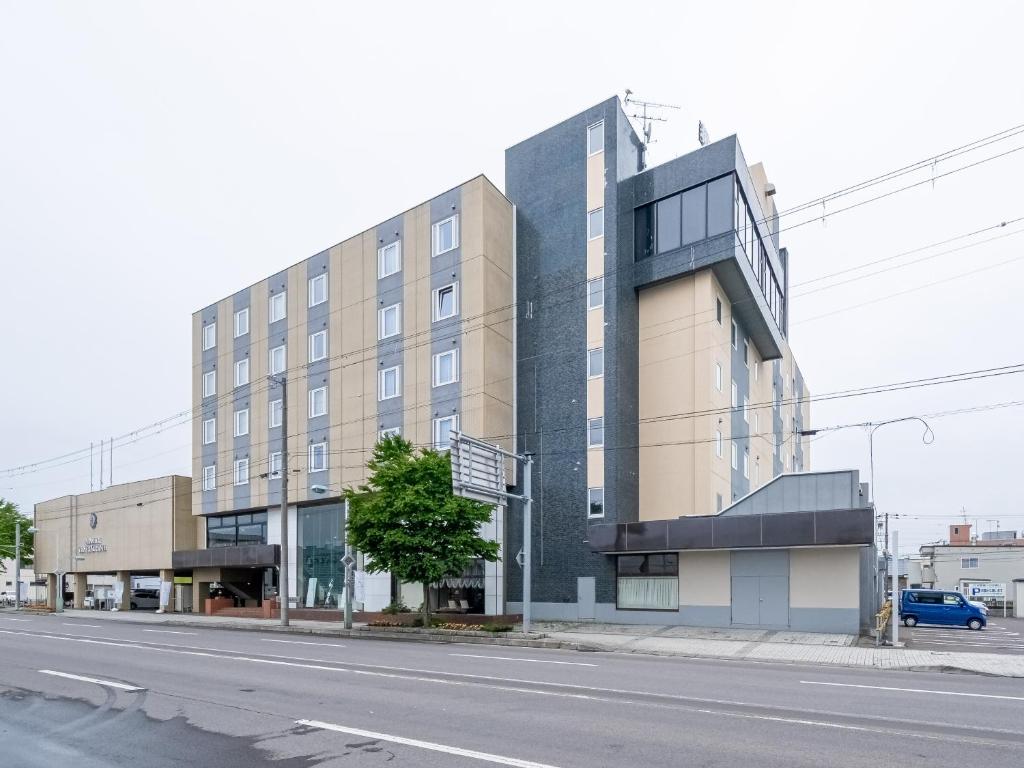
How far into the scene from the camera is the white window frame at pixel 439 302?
114ft

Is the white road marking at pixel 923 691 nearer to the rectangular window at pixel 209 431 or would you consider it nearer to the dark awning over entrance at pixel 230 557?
the dark awning over entrance at pixel 230 557

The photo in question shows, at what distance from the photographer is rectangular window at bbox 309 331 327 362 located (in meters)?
40.4

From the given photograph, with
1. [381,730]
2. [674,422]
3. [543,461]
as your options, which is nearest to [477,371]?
[543,461]

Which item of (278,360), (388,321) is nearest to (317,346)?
(278,360)

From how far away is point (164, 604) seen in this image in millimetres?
46938

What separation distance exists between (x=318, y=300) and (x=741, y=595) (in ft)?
82.4

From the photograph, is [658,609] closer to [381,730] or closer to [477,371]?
[477,371]

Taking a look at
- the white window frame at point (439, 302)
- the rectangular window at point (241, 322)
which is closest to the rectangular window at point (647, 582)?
the white window frame at point (439, 302)

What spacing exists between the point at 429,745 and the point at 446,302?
2769 centimetres


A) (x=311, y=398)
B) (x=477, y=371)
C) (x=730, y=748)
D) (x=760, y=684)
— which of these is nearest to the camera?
(x=730, y=748)

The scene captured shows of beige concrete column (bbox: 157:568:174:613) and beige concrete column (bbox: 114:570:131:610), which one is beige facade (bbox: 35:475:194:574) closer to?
beige concrete column (bbox: 157:568:174:613)

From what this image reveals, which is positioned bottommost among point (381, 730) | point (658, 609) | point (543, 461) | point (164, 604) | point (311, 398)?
point (164, 604)

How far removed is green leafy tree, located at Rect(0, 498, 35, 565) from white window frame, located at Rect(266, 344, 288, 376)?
1356 inches

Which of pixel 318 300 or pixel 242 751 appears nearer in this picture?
pixel 242 751
